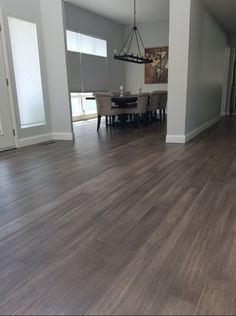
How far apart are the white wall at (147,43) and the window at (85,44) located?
56.6 inches

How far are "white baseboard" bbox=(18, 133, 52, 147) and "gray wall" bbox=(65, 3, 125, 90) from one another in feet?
10.2

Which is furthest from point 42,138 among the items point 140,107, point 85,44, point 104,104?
point 85,44

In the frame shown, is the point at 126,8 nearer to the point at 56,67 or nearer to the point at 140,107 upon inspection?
the point at 140,107

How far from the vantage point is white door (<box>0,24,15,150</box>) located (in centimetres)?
434

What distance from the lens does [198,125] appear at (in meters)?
5.63

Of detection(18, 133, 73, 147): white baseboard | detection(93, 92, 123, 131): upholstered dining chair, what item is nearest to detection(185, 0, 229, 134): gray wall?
detection(93, 92, 123, 131): upholstered dining chair

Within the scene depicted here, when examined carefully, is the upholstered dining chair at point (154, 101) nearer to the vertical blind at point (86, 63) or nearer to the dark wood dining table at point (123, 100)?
the dark wood dining table at point (123, 100)

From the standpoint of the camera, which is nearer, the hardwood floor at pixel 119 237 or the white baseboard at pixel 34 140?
the hardwood floor at pixel 119 237

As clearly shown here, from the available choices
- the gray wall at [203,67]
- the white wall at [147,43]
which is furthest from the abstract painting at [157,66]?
the gray wall at [203,67]

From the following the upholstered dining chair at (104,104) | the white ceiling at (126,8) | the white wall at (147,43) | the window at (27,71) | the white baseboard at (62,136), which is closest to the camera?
the window at (27,71)

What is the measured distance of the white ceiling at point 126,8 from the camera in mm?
6891

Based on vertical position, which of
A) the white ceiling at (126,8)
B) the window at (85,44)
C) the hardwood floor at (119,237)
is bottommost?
the hardwood floor at (119,237)

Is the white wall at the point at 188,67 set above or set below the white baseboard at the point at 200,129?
above

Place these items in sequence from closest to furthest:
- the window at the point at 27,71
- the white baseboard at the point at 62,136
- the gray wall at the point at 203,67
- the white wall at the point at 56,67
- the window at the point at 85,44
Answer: the window at the point at 27,71, the gray wall at the point at 203,67, the white wall at the point at 56,67, the white baseboard at the point at 62,136, the window at the point at 85,44
